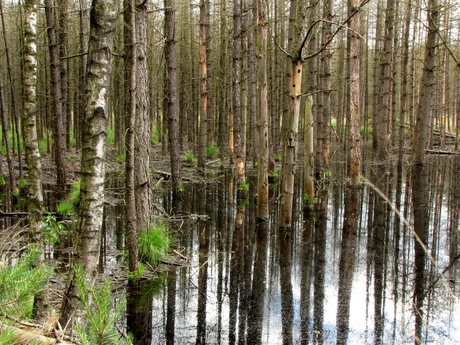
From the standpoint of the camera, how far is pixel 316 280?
6770 mm

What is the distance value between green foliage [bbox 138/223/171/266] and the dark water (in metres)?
0.35

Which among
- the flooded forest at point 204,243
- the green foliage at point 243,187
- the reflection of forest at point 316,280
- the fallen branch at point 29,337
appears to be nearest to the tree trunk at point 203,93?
the flooded forest at point 204,243

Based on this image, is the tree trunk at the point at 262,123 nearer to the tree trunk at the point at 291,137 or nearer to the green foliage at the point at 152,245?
the tree trunk at the point at 291,137

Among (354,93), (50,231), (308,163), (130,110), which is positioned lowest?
(50,231)

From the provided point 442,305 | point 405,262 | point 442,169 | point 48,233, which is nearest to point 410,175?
point 442,169

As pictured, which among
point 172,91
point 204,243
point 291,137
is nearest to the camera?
point 204,243

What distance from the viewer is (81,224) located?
3.56m

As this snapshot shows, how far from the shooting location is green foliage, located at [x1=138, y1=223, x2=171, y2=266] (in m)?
7.35

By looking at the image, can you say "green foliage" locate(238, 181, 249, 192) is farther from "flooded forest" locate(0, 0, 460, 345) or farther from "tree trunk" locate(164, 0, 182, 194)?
"tree trunk" locate(164, 0, 182, 194)

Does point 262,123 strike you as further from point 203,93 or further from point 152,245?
point 203,93

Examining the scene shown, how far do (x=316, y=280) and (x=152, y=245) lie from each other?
101 inches

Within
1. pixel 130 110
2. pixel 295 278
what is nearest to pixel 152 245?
pixel 295 278

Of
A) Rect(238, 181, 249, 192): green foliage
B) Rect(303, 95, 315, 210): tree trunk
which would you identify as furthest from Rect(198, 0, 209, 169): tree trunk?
Rect(303, 95, 315, 210): tree trunk

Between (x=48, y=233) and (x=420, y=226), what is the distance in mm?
7051
